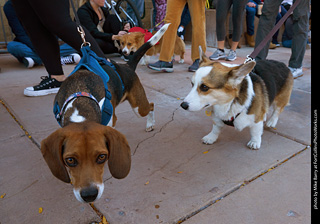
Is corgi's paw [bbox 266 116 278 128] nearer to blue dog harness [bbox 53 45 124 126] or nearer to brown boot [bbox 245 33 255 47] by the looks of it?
blue dog harness [bbox 53 45 124 126]

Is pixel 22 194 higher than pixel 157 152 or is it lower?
higher

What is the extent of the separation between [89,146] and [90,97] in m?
0.58

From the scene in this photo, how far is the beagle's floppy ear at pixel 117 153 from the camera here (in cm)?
162

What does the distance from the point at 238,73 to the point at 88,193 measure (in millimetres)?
1622

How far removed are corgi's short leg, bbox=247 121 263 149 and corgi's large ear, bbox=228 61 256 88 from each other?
A: 0.53 metres

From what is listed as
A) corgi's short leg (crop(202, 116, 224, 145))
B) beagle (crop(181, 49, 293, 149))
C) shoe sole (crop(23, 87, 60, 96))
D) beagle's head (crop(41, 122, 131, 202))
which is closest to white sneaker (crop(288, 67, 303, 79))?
beagle (crop(181, 49, 293, 149))

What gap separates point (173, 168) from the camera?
2.39m

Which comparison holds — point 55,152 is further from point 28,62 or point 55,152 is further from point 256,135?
point 28,62

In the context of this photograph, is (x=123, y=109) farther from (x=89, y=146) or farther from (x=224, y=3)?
(x=224, y=3)

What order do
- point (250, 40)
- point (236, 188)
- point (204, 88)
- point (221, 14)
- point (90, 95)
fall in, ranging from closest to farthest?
point (90, 95) < point (236, 188) < point (204, 88) < point (221, 14) < point (250, 40)

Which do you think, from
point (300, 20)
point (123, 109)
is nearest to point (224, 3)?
point (300, 20)

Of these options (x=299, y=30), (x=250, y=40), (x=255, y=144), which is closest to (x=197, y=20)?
(x=299, y=30)

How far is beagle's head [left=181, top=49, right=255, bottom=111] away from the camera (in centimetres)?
238

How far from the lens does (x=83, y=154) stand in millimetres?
1517
